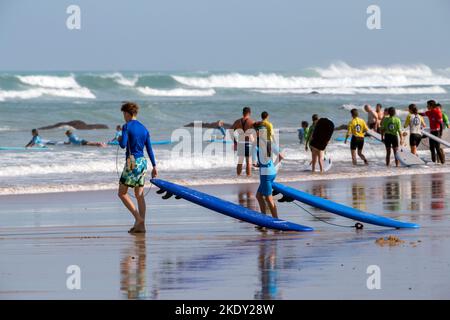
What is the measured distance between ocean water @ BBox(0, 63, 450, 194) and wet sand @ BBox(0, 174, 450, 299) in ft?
5.25

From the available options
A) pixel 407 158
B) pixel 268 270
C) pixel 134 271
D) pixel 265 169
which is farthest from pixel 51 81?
pixel 268 270

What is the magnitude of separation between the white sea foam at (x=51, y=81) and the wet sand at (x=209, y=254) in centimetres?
5663

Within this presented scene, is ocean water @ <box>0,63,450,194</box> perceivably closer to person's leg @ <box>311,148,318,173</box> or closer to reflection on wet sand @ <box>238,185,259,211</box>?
person's leg @ <box>311,148,318,173</box>

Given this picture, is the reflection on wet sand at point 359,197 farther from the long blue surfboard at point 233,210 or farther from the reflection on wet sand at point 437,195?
the long blue surfboard at point 233,210

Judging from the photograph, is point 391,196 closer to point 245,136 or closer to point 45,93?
point 245,136

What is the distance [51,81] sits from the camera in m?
74.1

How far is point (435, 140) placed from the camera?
909 inches

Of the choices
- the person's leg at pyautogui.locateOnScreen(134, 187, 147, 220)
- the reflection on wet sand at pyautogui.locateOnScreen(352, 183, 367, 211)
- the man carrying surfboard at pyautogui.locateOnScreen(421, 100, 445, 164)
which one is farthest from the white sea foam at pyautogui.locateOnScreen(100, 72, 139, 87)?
the person's leg at pyautogui.locateOnScreen(134, 187, 147, 220)

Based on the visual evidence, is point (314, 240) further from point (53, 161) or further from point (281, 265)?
point (53, 161)

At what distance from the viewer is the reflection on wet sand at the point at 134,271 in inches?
325

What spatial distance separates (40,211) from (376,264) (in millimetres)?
6444

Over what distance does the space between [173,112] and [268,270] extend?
40.8 m

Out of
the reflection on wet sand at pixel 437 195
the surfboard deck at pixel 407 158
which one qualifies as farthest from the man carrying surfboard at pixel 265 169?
the surfboard deck at pixel 407 158

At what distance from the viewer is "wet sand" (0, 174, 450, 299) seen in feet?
27.2
